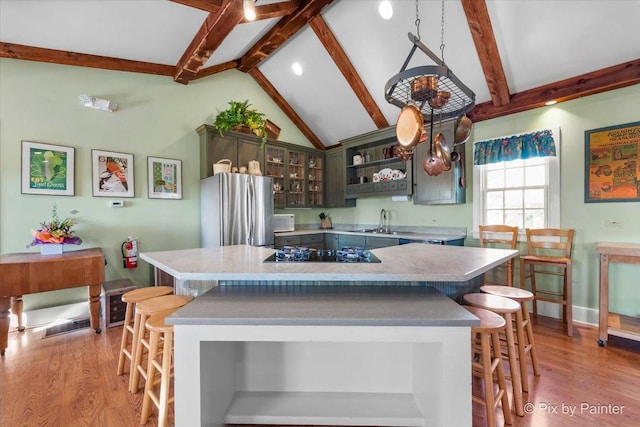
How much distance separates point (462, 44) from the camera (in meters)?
3.22

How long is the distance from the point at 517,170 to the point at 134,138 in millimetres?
4805

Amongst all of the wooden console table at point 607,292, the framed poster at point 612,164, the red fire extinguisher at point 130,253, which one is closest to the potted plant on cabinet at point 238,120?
the red fire extinguisher at point 130,253

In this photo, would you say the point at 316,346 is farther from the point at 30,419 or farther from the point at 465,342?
the point at 30,419

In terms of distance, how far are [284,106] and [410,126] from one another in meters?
3.84

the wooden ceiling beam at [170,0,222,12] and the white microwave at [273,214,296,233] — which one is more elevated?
the wooden ceiling beam at [170,0,222,12]

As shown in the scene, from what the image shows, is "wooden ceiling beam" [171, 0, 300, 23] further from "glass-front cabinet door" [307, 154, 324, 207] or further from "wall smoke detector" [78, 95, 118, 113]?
"glass-front cabinet door" [307, 154, 324, 207]

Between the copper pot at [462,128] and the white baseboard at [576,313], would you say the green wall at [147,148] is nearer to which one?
the white baseboard at [576,313]

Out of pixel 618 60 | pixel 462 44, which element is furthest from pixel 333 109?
pixel 618 60

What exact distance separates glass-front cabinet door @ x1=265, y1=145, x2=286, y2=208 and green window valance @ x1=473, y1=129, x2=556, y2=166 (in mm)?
2950

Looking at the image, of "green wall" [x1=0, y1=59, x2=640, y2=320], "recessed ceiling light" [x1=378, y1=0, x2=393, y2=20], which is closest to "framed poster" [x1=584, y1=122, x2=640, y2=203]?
"green wall" [x1=0, y1=59, x2=640, y2=320]

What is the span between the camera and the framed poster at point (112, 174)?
11.3ft

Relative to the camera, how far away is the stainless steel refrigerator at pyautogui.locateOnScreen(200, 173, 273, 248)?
382cm

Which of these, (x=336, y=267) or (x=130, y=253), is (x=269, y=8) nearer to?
(x=336, y=267)

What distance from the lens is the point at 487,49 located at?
119 inches
